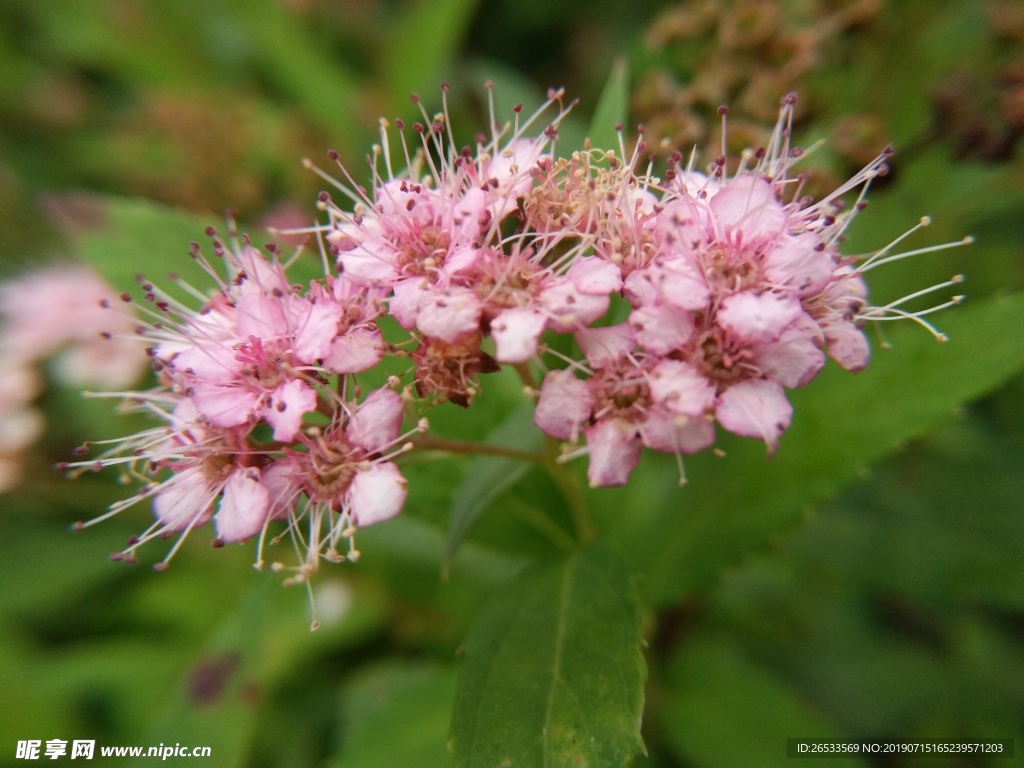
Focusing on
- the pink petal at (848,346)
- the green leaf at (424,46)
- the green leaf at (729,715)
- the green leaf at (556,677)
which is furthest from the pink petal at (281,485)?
the green leaf at (424,46)

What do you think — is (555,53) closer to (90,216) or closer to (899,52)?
(899,52)

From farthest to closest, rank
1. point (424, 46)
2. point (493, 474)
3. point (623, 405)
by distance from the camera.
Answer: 1. point (424, 46)
2. point (493, 474)
3. point (623, 405)

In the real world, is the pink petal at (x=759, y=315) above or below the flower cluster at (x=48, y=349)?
below

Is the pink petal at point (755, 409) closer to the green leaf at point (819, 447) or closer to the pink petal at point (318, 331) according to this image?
the green leaf at point (819, 447)

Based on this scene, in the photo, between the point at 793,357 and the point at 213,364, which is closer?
Result: the point at 793,357

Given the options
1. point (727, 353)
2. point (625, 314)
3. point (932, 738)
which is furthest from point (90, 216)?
point (932, 738)

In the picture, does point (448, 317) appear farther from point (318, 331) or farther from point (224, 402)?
point (224, 402)

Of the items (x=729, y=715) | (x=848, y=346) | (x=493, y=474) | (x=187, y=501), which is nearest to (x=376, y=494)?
(x=493, y=474)
